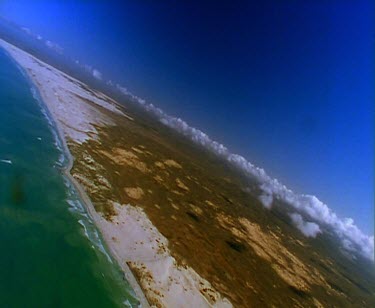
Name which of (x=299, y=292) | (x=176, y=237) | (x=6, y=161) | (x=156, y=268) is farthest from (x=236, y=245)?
(x=6, y=161)

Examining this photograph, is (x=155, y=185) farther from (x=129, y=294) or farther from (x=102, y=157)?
(x=129, y=294)

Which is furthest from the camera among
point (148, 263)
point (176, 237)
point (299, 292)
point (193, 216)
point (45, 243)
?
point (193, 216)

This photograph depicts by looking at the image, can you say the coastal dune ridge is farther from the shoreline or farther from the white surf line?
the white surf line

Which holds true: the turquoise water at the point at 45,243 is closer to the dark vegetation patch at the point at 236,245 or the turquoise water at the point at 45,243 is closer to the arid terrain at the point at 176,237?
the arid terrain at the point at 176,237

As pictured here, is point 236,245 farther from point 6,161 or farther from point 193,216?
point 6,161

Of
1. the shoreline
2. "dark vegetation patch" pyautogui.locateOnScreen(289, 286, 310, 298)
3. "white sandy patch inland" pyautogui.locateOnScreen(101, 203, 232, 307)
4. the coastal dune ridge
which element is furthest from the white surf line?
Result: "dark vegetation patch" pyautogui.locateOnScreen(289, 286, 310, 298)

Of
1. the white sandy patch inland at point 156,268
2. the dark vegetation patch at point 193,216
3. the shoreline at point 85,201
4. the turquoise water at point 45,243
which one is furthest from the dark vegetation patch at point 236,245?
the turquoise water at point 45,243
